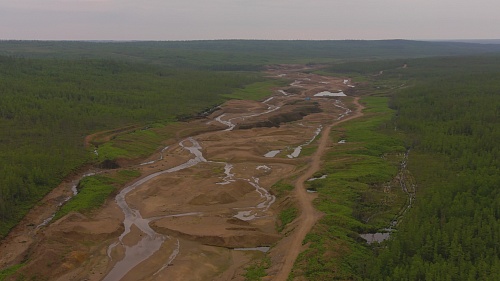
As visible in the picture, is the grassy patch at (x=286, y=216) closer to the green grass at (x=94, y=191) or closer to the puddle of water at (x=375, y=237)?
the puddle of water at (x=375, y=237)

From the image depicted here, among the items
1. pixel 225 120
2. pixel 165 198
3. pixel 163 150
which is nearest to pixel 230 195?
pixel 165 198

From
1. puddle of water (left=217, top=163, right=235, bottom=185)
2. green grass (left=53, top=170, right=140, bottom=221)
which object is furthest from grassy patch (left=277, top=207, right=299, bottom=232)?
green grass (left=53, top=170, right=140, bottom=221)

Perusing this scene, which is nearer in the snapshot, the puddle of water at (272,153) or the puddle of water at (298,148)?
the puddle of water at (298,148)

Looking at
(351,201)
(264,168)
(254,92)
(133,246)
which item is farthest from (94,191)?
(254,92)

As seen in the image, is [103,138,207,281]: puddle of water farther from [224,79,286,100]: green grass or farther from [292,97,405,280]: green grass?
[224,79,286,100]: green grass

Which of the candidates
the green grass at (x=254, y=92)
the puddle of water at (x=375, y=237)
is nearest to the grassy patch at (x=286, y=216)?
the puddle of water at (x=375, y=237)

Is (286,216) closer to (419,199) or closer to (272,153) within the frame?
(419,199)
